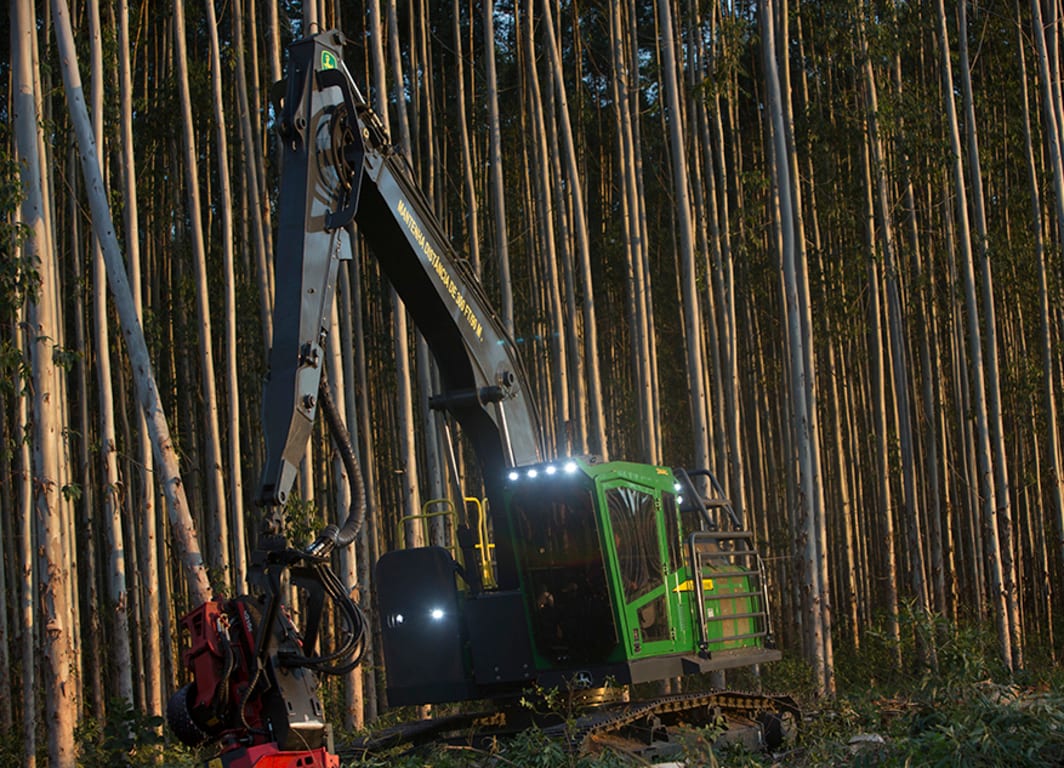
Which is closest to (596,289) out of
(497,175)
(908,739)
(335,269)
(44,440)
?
(497,175)

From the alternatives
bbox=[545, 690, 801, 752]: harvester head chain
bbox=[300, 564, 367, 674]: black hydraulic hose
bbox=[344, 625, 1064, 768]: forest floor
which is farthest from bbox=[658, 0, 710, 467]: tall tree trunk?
bbox=[300, 564, 367, 674]: black hydraulic hose

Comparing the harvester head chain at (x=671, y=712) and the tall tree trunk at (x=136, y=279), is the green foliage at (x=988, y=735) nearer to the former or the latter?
the harvester head chain at (x=671, y=712)

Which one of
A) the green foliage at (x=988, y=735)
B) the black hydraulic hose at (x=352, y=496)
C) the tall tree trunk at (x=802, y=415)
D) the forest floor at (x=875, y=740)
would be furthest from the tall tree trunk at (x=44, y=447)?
the tall tree trunk at (x=802, y=415)

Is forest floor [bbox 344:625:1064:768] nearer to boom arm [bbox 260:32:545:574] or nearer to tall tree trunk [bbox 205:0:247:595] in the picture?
boom arm [bbox 260:32:545:574]

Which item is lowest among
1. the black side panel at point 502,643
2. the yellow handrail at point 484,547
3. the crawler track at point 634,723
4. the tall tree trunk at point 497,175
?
the crawler track at point 634,723

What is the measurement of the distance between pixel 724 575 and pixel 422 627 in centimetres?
236

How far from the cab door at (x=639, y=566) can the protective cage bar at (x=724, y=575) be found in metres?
0.33

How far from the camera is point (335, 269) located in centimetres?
693

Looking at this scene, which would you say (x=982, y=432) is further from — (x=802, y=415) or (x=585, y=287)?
(x=585, y=287)

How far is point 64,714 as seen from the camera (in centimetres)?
1028

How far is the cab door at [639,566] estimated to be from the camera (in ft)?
27.0

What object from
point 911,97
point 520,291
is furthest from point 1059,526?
point 520,291

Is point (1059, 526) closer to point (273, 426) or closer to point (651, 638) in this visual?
point (651, 638)

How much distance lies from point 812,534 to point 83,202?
10.5 meters
